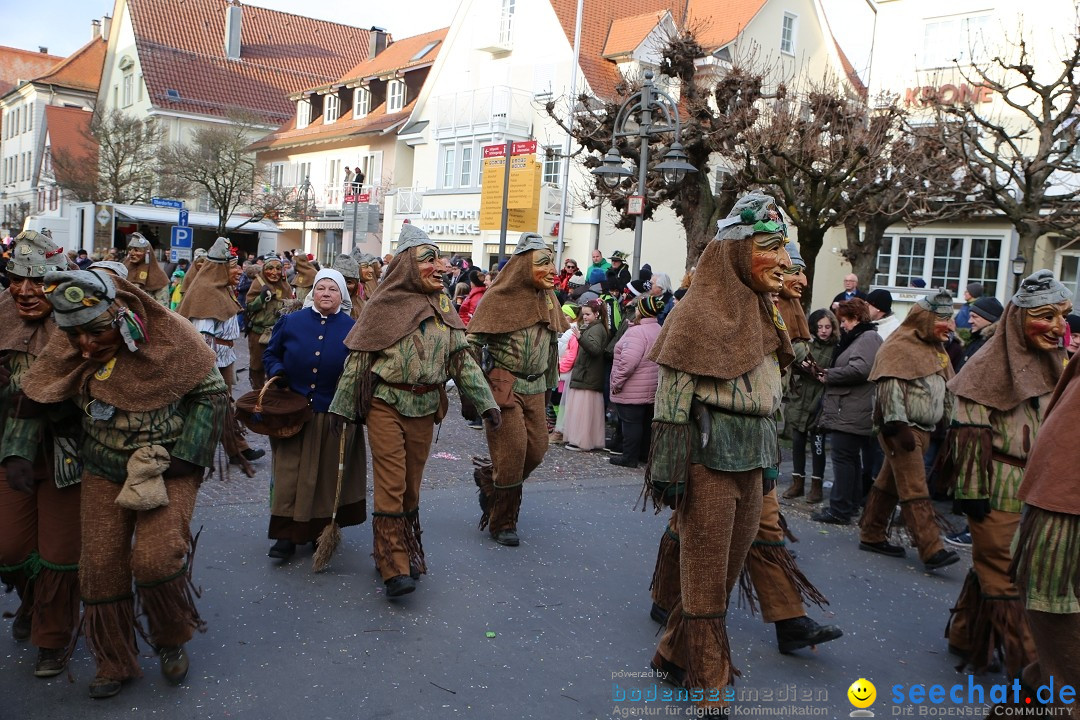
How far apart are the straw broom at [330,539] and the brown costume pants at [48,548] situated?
5.43ft

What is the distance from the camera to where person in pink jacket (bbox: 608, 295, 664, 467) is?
10055 millimetres

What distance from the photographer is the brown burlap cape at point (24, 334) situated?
14.9 ft

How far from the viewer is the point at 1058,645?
337 centimetres

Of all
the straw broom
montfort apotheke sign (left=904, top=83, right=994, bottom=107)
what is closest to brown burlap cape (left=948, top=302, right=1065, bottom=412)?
the straw broom

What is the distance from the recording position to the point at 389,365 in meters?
5.82

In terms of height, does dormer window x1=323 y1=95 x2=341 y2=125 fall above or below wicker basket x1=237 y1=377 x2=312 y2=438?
above

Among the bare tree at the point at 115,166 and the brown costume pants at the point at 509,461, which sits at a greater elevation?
the bare tree at the point at 115,166

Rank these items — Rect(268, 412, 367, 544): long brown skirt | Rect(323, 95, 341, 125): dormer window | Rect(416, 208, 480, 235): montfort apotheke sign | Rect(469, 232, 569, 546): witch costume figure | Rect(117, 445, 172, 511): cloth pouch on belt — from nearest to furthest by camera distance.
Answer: Rect(117, 445, 172, 511): cloth pouch on belt < Rect(268, 412, 367, 544): long brown skirt < Rect(469, 232, 569, 546): witch costume figure < Rect(416, 208, 480, 235): montfort apotheke sign < Rect(323, 95, 341, 125): dormer window

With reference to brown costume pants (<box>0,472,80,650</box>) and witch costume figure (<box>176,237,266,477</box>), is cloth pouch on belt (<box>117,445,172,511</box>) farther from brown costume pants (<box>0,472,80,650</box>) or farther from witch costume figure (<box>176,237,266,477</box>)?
witch costume figure (<box>176,237,266,477</box>)

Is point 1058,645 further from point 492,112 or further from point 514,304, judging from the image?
point 492,112

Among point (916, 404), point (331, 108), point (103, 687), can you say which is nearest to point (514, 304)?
point (916, 404)

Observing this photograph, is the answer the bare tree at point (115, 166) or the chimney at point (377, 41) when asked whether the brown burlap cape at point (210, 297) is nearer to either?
the bare tree at point (115, 166)

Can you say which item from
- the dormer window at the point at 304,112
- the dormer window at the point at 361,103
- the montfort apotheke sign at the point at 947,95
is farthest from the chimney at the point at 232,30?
the montfort apotheke sign at the point at 947,95

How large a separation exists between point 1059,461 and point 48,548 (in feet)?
14.1
